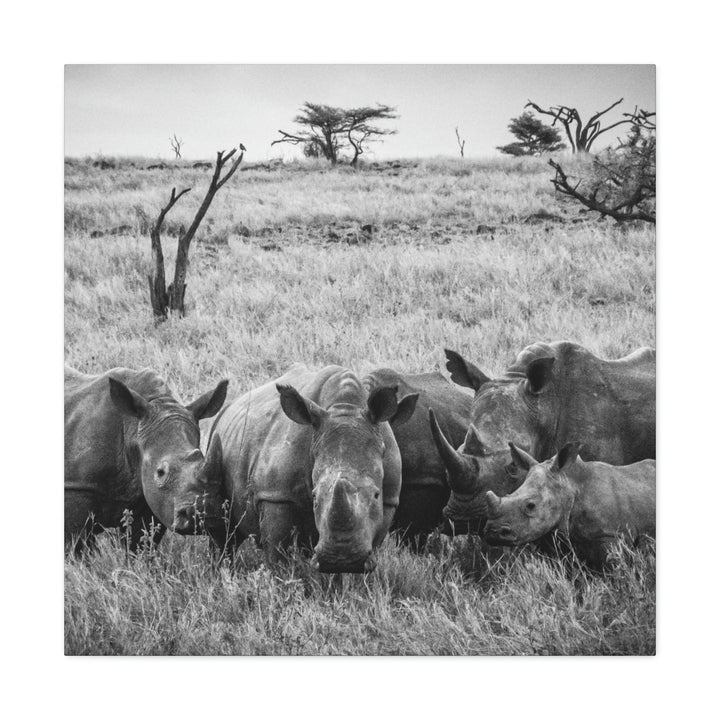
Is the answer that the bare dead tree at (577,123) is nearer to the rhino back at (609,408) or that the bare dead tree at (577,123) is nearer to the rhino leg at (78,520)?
the rhino back at (609,408)

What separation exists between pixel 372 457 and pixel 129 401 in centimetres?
137

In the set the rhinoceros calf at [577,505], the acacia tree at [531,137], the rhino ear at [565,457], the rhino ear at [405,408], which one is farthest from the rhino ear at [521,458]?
the acacia tree at [531,137]

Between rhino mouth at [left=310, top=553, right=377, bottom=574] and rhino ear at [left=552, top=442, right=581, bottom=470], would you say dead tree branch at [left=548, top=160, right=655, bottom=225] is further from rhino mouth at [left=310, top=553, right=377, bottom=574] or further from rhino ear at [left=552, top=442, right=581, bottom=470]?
rhino mouth at [left=310, top=553, right=377, bottom=574]

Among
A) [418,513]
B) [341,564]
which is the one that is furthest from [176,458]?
[418,513]

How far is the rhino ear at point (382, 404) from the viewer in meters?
5.03

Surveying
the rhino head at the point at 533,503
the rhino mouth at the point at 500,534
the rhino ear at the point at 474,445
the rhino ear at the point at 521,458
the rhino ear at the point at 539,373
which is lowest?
the rhino mouth at the point at 500,534

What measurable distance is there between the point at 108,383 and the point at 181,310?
2.24 ft

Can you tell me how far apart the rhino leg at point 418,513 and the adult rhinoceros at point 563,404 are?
0.57 feet

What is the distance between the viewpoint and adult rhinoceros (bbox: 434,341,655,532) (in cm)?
565
